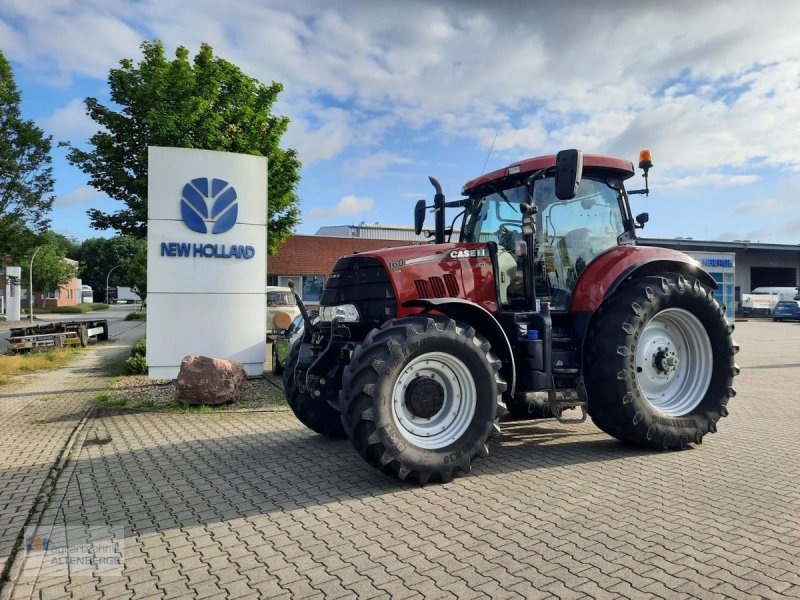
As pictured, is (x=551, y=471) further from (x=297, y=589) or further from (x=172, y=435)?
(x=172, y=435)

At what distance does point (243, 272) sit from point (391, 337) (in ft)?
23.3

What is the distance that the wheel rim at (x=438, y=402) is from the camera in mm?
4699

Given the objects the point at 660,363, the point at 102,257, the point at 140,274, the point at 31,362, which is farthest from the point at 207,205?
the point at 102,257

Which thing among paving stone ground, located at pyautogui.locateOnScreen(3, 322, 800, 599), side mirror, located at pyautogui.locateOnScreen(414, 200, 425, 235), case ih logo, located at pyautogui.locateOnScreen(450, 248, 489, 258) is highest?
side mirror, located at pyautogui.locateOnScreen(414, 200, 425, 235)

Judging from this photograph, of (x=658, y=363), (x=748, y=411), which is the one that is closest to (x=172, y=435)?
(x=658, y=363)

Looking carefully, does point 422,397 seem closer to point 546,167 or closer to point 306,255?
point 546,167

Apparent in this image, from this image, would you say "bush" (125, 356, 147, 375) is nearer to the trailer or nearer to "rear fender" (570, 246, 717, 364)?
the trailer

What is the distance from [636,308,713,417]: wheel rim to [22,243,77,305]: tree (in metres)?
52.3

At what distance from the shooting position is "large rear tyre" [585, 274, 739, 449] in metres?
5.36

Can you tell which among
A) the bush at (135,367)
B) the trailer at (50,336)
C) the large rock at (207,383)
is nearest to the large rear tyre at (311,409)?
the large rock at (207,383)

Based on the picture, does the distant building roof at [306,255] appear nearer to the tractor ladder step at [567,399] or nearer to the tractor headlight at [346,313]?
the tractor ladder step at [567,399]

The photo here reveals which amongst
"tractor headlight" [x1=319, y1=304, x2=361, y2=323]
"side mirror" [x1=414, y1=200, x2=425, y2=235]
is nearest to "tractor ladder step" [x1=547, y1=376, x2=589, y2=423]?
"tractor headlight" [x1=319, y1=304, x2=361, y2=323]

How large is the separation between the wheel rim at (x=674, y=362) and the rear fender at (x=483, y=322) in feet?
5.05

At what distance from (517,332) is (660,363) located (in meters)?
1.69
